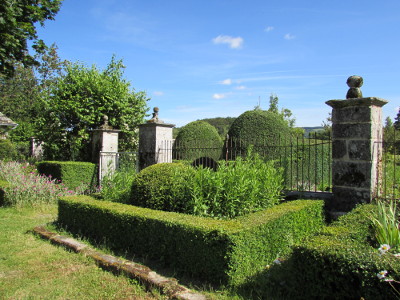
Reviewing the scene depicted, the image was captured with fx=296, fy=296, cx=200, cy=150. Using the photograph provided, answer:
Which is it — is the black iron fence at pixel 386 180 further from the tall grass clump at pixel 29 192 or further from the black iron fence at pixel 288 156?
the tall grass clump at pixel 29 192

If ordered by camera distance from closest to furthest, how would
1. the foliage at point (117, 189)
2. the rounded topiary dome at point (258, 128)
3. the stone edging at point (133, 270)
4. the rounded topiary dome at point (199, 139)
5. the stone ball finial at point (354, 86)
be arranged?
1. the stone edging at point (133, 270)
2. the stone ball finial at point (354, 86)
3. the foliage at point (117, 189)
4. the rounded topiary dome at point (258, 128)
5. the rounded topiary dome at point (199, 139)

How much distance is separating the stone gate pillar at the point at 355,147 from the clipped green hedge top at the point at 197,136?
22.4 feet

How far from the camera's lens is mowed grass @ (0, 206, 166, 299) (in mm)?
3293

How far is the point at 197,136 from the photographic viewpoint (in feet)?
38.9

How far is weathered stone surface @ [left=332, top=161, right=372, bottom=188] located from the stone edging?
3.35 m

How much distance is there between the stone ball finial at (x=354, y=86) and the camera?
16.8 feet

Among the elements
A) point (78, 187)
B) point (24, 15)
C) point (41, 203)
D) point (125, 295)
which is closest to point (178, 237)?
point (125, 295)

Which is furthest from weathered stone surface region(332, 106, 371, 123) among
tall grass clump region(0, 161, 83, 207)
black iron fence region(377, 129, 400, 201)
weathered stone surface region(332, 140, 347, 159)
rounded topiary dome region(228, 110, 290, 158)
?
tall grass clump region(0, 161, 83, 207)

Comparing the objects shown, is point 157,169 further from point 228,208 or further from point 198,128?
point 198,128

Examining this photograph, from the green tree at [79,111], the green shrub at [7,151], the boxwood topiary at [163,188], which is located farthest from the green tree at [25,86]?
the boxwood topiary at [163,188]

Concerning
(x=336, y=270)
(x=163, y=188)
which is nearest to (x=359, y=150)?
(x=336, y=270)

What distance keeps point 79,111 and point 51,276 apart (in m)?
7.59

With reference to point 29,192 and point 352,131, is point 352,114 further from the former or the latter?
point 29,192

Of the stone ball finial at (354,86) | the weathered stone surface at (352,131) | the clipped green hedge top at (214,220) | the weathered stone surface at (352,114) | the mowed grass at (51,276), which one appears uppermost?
the stone ball finial at (354,86)
